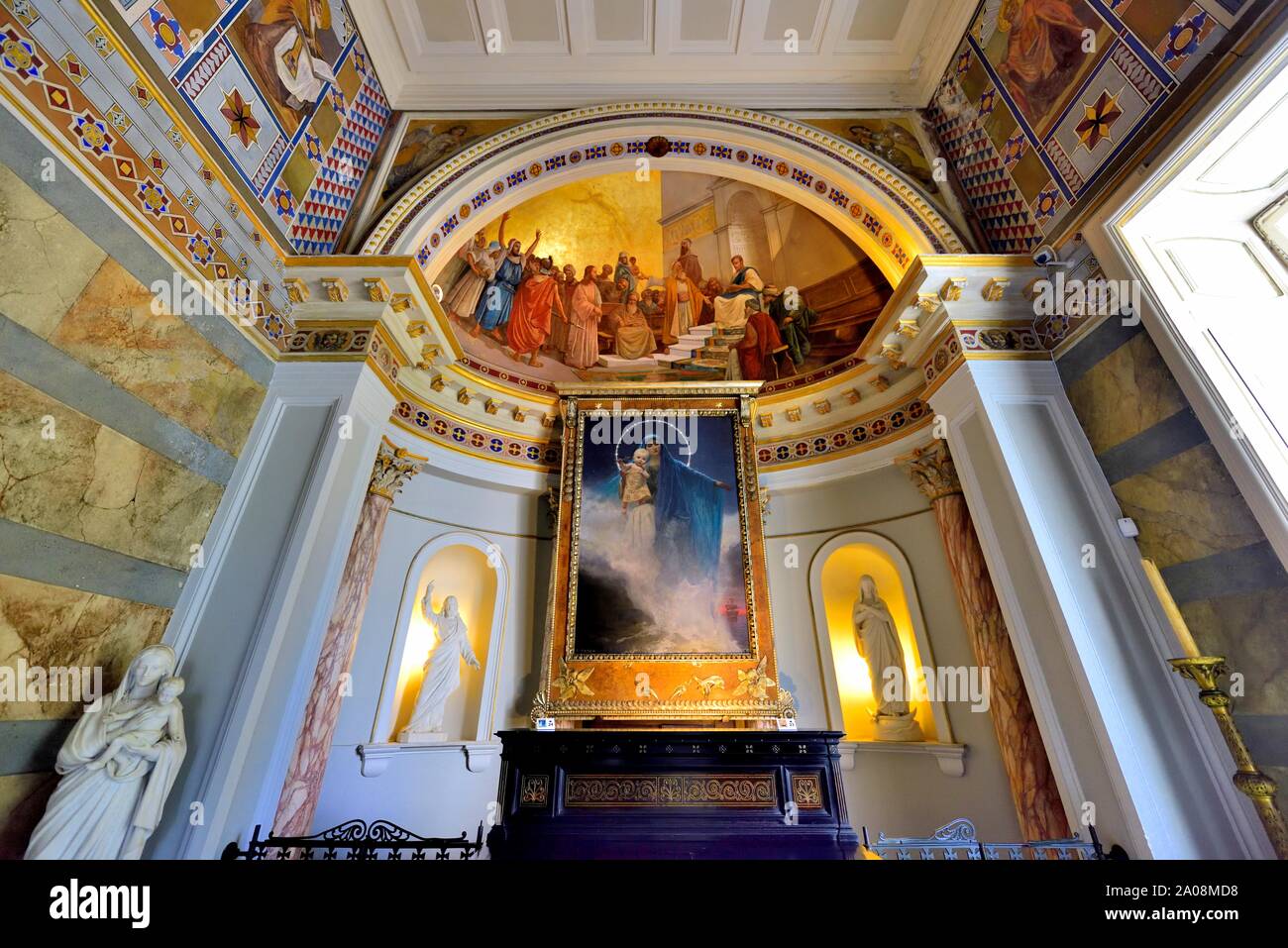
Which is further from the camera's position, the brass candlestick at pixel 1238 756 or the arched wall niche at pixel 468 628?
the arched wall niche at pixel 468 628

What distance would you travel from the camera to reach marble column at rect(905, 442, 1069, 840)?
379cm

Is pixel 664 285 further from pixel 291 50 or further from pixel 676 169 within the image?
pixel 291 50

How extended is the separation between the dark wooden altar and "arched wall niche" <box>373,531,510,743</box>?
1790 mm

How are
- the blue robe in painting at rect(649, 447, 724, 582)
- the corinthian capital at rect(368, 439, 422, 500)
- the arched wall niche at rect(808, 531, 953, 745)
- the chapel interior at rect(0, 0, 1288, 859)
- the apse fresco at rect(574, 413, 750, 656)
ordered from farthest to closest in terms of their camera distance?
the blue robe in painting at rect(649, 447, 724, 582)
the apse fresco at rect(574, 413, 750, 656)
the arched wall niche at rect(808, 531, 953, 745)
the corinthian capital at rect(368, 439, 422, 500)
the chapel interior at rect(0, 0, 1288, 859)

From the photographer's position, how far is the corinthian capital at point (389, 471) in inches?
206

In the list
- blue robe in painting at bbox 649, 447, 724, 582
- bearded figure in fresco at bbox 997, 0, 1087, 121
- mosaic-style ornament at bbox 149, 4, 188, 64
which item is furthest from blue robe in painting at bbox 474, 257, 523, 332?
bearded figure in fresco at bbox 997, 0, 1087, 121

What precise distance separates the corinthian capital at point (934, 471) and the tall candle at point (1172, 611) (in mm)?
1761

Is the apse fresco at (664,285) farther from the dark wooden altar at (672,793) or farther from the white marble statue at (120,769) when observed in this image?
the white marble statue at (120,769)

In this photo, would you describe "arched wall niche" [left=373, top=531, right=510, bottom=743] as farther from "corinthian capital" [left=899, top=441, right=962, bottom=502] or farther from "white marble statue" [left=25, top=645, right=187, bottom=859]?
"corinthian capital" [left=899, top=441, right=962, bottom=502]

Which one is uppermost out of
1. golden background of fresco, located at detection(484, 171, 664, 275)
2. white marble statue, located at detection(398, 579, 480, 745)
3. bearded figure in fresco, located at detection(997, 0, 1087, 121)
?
golden background of fresco, located at detection(484, 171, 664, 275)

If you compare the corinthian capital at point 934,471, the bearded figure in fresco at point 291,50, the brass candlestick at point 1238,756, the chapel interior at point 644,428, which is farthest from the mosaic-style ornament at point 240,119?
the brass candlestick at point 1238,756

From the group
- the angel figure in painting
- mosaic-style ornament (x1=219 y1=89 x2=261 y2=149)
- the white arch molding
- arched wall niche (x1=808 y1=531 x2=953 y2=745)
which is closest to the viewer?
mosaic-style ornament (x1=219 y1=89 x2=261 y2=149)

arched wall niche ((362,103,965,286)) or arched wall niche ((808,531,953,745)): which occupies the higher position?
arched wall niche ((362,103,965,286))

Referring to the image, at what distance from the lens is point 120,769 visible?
258cm
